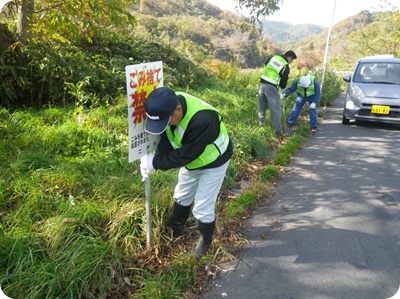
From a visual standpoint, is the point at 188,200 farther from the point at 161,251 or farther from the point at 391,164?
the point at 391,164

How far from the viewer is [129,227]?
9.39ft

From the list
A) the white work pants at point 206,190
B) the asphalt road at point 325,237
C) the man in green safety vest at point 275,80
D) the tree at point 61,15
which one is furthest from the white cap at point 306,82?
the white work pants at point 206,190

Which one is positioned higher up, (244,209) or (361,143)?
(361,143)

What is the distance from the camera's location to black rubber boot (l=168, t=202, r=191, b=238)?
9.66ft

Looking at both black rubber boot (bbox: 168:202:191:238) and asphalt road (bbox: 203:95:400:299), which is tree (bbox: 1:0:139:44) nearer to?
black rubber boot (bbox: 168:202:191:238)

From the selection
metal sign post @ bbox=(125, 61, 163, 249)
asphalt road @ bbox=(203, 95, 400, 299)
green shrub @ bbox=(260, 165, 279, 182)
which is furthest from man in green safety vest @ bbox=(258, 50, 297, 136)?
metal sign post @ bbox=(125, 61, 163, 249)

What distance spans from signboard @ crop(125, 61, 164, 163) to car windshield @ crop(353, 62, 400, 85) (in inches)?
269

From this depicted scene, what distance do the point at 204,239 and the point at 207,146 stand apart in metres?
0.87

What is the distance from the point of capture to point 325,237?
124 inches

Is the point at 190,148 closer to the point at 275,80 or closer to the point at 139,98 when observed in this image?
the point at 139,98

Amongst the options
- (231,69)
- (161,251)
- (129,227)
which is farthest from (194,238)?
(231,69)

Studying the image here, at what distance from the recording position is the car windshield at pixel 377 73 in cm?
753

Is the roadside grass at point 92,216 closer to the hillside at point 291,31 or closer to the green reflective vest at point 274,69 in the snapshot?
the green reflective vest at point 274,69

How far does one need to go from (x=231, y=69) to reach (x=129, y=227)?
10486 millimetres
